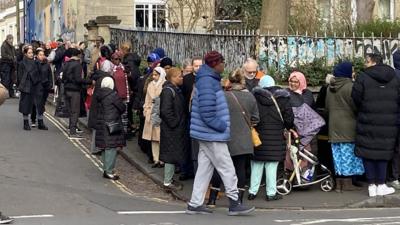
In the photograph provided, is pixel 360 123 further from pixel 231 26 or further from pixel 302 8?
pixel 231 26

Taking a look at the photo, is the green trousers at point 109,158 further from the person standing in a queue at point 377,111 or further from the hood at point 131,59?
the person standing in a queue at point 377,111

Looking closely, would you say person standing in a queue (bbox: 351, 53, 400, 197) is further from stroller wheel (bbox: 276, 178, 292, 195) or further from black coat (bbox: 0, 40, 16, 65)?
black coat (bbox: 0, 40, 16, 65)

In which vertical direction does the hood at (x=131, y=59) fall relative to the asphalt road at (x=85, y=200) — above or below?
above

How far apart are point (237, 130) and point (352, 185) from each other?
97.1 inches

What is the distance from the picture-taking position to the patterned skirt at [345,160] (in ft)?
35.4

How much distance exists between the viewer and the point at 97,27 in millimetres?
22078

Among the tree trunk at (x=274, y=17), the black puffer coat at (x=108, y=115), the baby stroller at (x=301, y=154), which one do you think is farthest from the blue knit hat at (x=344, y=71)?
the tree trunk at (x=274, y=17)

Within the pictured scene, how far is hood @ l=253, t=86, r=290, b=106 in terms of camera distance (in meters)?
10.2

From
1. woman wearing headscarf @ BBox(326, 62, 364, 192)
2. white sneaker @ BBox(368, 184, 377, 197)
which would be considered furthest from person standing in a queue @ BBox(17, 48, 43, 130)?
white sneaker @ BBox(368, 184, 377, 197)

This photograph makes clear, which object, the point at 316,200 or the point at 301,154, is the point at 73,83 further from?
the point at 316,200

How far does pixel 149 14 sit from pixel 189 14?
2423 mm

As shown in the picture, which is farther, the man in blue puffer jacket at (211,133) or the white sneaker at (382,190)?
the white sneaker at (382,190)

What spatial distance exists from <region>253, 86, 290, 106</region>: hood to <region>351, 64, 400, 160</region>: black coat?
0.99 metres

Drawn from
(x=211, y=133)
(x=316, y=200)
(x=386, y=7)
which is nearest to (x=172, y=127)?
(x=211, y=133)
